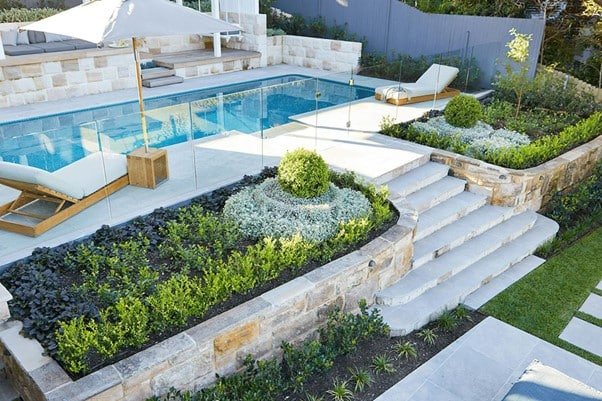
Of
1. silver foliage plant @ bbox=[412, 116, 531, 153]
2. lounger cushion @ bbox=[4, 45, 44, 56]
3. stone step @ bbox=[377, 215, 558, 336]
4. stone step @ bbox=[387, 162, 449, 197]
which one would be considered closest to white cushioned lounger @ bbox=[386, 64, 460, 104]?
silver foliage plant @ bbox=[412, 116, 531, 153]

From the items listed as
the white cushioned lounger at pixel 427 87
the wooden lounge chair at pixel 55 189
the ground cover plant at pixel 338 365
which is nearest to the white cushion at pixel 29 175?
the wooden lounge chair at pixel 55 189

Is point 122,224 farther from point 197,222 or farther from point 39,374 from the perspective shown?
point 39,374

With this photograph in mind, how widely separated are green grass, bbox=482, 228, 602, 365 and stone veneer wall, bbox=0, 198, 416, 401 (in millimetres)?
1403

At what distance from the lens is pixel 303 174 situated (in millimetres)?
5473

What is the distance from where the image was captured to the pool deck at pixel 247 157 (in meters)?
5.38

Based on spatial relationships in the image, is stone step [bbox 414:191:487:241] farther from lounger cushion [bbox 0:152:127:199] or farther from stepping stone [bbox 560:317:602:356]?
lounger cushion [bbox 0:152:127:199]

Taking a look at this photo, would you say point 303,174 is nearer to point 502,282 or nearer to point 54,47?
point 502,282

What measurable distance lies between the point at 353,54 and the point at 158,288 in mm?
11687

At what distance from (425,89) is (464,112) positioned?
1.95 meters

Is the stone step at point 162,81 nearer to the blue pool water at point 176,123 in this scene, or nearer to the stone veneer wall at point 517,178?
the blue pool water at point 176,123

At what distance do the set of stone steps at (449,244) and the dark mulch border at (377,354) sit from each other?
192 mm

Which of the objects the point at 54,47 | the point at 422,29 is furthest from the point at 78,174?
the point at 422,29

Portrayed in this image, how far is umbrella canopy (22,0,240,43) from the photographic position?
5.32 metres

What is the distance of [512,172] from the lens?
23.3 feet
